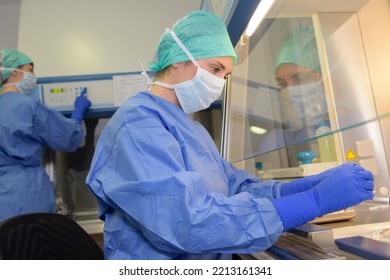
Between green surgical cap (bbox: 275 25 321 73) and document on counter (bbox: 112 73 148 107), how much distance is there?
1.17 metres

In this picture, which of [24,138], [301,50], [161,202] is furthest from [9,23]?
[161,202]

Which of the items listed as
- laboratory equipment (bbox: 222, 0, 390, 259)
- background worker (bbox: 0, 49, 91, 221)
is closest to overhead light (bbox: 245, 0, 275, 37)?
laboratory equipment (bbox: 222, 0, 390, 259)

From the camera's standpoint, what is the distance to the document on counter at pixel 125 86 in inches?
82.4

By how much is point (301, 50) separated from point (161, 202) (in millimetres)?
710

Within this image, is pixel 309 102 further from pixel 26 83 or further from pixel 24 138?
pixel 26 83

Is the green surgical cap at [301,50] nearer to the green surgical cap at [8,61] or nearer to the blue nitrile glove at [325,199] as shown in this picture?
the blue nitrile glove at [325,199]

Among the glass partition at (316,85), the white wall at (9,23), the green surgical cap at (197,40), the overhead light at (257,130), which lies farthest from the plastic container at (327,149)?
the white wall at (9,23)

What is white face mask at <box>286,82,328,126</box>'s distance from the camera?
0.88 metres

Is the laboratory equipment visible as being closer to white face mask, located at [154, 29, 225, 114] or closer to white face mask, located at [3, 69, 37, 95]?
white face mask, located at [154, 29, 225, 114]

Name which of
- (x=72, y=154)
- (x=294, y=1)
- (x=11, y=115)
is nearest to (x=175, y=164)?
(x=294, y=1)

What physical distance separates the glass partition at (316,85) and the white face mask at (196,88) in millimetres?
278

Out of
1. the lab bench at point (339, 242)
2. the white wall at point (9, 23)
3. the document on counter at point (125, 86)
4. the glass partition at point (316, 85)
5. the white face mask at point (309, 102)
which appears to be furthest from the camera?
the white wall at point (9, 23)

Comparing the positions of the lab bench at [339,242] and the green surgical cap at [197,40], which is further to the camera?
the green surgical cap at [197,40]
